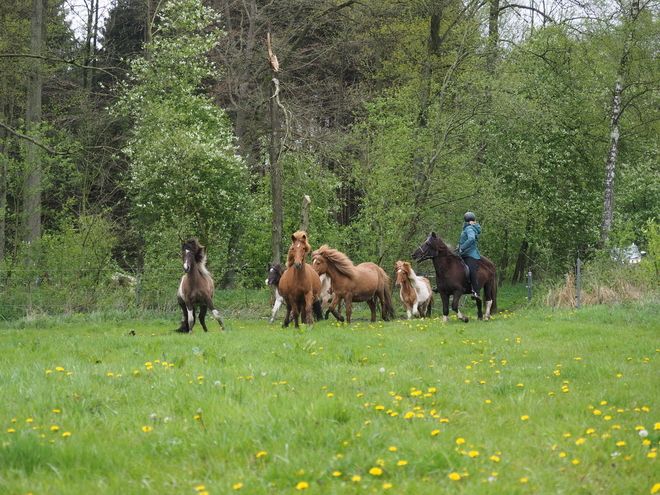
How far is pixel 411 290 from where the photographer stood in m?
21.3

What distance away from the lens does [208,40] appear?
31.4m

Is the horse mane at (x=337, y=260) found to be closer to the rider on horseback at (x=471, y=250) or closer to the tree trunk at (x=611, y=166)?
the rider on horseback at (x=471, y=250)

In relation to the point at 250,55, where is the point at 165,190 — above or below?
below

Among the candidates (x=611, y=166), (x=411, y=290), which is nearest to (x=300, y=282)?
(x=411, y=290)

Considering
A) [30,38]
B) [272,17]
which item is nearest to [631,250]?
[272,17]

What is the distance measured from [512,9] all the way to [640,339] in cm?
2521

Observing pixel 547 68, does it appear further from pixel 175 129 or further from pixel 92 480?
pixel 92 480

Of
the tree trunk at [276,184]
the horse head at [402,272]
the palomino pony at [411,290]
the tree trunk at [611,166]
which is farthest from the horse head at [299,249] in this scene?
the tree trunk at [611,166]

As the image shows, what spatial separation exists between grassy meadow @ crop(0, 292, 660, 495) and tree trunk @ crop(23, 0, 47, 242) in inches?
674

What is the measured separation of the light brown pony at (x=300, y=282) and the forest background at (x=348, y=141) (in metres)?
6.56

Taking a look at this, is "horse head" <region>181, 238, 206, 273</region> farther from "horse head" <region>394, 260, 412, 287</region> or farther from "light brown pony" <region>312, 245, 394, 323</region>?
"horse head" <region>394, 260, 412, 287</region>

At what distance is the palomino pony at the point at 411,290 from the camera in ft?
68.2

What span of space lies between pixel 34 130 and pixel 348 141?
11703 mm

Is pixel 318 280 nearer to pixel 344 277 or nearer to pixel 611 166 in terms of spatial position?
pixel 344 277
